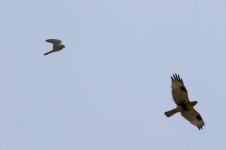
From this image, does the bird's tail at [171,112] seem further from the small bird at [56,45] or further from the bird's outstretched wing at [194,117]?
the small bird at [56,45]

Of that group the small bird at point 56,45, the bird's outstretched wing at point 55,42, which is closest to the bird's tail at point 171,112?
the small bird at point 56,45

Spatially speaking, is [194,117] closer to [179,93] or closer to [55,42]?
[179,93]

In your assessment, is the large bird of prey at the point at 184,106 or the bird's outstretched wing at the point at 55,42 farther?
the bird's outstretched wing at the point at 55,42

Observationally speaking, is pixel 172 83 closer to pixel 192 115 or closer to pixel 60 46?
pixel 192 115

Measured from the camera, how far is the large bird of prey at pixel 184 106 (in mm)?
30339

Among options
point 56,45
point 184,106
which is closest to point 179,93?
point 184,106


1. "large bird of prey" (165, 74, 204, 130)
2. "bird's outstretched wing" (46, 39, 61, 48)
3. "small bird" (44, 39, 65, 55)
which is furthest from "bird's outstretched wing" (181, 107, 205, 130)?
"bird's outstretched wing" (46, 39, 61, 48)

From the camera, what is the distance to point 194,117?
30828 mm

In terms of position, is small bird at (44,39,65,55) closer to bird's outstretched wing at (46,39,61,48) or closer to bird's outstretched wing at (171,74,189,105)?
bird's outstretched wing at (46,39,61,48)

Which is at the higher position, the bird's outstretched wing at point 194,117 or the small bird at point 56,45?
the small bird at point 56,45

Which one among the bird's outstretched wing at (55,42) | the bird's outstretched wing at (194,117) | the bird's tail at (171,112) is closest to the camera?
the bird's tail at (171,112)

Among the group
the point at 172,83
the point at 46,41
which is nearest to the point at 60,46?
the point at 46,41

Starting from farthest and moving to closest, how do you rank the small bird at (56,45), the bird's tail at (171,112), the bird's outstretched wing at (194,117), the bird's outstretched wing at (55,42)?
1. the bird's outstretched wing at (55,42)
2. the small bird at (56,45)
3. the bird's outstretched wing at (194,117)
4. the bird's tail at (171,112)

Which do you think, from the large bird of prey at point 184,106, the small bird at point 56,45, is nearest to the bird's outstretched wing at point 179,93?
the large bird of prey at point 184,106
